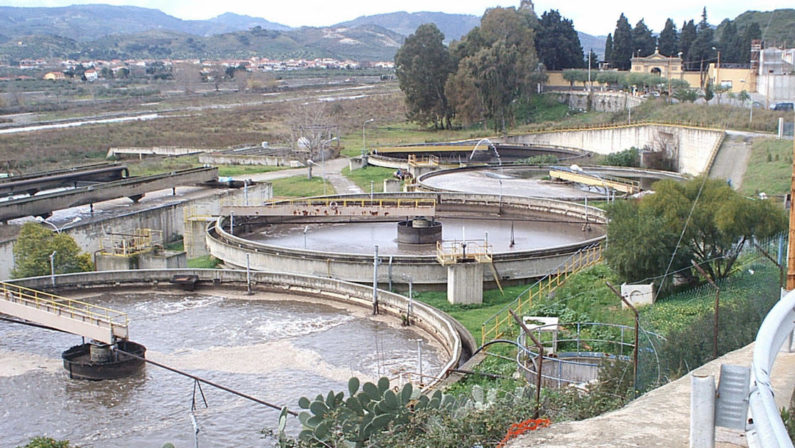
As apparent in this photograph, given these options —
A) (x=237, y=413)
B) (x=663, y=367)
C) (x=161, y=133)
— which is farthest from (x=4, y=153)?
(x=663, y=367)

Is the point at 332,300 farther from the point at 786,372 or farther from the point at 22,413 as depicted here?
the point at 786,372

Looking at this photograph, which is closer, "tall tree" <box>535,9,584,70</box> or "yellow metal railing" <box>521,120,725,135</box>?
"yellow metal railing" <box>521,120,725,135</box>

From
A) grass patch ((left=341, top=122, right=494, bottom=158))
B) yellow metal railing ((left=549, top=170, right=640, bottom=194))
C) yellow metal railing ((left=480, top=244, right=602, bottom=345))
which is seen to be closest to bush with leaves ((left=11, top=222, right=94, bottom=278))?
yellow metal railing ((left=480, top=244, right=602, bottom=345))

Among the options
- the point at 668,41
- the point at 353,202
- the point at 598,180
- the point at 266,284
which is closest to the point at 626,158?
the point at 598,180

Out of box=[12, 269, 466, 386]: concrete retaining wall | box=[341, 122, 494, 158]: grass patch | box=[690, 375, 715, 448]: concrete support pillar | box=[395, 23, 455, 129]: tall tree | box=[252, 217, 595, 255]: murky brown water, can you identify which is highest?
box=[395, 23, 455, 129]: tall tree

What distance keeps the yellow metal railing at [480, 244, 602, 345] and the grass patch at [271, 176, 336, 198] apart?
24.6m

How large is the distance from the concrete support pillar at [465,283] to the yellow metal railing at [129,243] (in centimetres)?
1233

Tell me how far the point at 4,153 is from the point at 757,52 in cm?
6654

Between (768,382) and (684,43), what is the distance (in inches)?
4109

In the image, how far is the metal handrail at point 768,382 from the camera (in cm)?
706

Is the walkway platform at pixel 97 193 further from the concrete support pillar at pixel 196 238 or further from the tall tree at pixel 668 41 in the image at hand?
the tall tree at pixel 668 41

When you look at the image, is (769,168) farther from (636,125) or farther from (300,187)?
(300,187)

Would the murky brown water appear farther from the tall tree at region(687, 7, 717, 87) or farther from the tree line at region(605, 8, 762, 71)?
the tall tree at region(687, 7, 717, 87)

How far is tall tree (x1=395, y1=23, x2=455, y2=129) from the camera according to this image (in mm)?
84938
